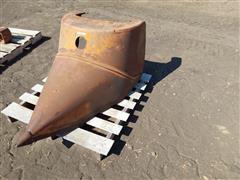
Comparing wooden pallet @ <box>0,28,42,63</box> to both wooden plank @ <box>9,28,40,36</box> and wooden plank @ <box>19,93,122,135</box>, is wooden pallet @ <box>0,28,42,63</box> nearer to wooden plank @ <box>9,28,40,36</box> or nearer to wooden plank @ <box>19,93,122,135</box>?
wooden plank @ <box>9,28,40,36</box>

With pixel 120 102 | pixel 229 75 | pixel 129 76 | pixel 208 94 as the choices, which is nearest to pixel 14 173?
pixel 120 102

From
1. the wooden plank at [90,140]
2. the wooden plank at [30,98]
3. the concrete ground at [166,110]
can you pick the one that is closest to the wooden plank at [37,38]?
the concrete ground at [166,110]

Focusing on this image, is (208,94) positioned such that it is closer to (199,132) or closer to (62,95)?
(199,132)

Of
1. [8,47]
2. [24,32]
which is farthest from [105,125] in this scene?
[24,32]

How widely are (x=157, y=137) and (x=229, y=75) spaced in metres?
1.88

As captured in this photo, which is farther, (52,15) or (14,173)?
(52,15)

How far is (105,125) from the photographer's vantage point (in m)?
3.00

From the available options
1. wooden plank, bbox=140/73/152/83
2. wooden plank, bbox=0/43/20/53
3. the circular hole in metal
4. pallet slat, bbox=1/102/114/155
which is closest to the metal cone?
the circular hole in metal

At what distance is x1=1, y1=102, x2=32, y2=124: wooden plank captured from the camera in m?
3.09

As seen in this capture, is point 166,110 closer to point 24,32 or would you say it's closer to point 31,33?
point 31,33

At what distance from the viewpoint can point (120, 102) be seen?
3.37 metres

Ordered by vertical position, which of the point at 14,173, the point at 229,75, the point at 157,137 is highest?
the point at 229,75

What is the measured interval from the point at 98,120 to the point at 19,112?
38.1 inches

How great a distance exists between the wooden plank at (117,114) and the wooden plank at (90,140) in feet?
1.19
